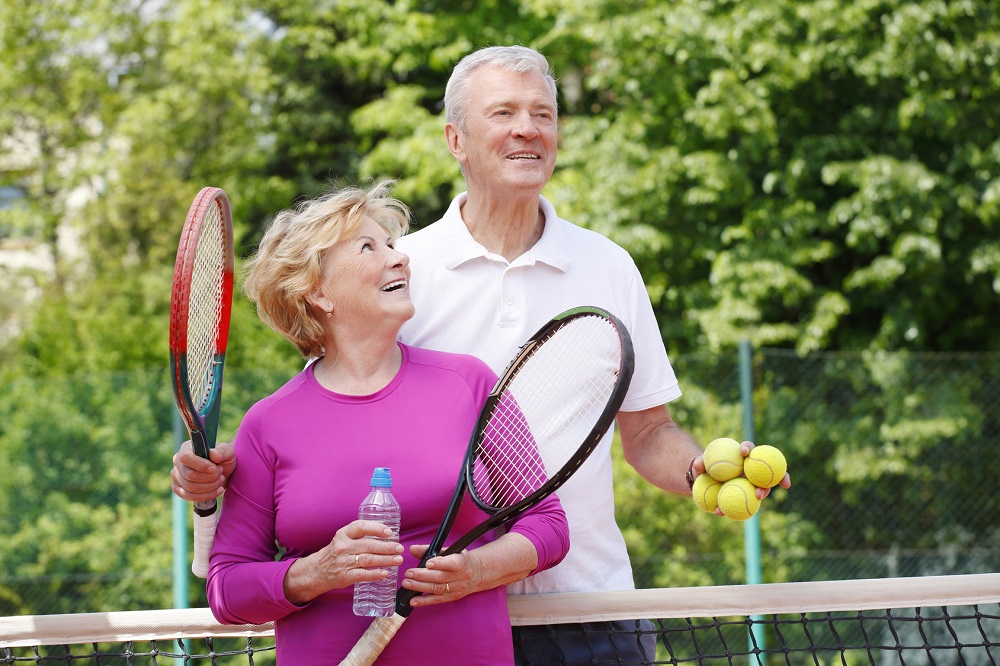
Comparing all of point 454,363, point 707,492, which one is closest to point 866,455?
point 707,492

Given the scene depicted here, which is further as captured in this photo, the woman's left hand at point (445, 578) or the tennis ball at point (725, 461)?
the tennis ball at point (725, 461)

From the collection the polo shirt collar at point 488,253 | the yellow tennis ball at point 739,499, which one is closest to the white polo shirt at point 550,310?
the polo shirt collar at point 488,253

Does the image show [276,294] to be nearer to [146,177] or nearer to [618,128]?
[618,128]

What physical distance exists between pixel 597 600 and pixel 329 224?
0.98m

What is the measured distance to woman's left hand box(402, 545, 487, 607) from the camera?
1953 millimetres

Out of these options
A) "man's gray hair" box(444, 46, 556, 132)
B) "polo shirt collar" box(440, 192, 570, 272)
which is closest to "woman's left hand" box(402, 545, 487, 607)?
"polo shirt collar" box(440, 192, 570, 272)

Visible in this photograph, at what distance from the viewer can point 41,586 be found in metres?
6.93

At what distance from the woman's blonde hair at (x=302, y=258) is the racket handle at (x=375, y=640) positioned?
0.61m

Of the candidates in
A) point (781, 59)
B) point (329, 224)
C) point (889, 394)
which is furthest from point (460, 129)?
point (781, 59)

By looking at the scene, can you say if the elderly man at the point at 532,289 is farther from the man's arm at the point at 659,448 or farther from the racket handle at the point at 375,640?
the racket handle at the point at 375,640

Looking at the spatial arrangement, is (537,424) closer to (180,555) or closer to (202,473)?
(202,473)

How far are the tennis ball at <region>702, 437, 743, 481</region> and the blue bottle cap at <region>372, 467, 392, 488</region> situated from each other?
0.63 metres

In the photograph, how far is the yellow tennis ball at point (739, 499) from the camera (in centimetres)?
209

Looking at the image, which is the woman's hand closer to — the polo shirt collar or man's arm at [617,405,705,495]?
man's arm at [617,405,705,495]
